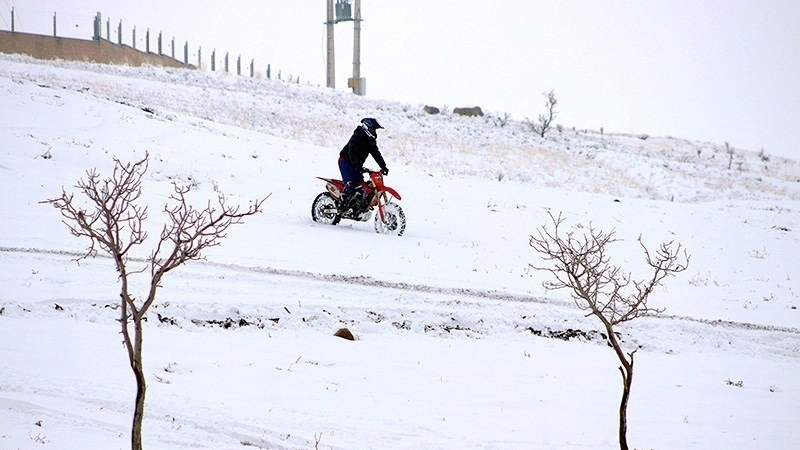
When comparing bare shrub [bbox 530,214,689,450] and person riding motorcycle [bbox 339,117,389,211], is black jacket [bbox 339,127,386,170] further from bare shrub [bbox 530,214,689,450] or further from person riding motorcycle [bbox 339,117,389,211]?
bare shrub [bbox 530,214,689,450]

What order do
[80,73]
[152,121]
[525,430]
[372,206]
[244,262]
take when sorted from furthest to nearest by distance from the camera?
[80,73] < [152,121] < [372,206] < [244,262] < [525,430]

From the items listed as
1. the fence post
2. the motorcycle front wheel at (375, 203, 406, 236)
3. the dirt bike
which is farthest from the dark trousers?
the fence post

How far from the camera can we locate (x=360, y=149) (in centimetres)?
1636

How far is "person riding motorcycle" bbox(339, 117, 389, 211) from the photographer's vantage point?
16.2 meters

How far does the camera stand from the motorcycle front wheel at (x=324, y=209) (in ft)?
56.8

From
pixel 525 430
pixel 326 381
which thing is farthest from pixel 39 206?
pixel 525 430

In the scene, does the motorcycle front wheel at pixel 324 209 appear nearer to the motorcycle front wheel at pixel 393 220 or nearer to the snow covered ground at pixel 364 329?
the snow covered ground at pixel 364 329

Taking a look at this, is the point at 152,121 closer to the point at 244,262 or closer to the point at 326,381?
the point at 244,262

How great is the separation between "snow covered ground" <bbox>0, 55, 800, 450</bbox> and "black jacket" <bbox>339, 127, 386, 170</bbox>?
148 centimetres

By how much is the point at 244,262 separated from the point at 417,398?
575 cm

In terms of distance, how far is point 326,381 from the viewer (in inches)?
311

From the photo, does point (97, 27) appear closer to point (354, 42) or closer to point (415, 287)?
point (354, 42)

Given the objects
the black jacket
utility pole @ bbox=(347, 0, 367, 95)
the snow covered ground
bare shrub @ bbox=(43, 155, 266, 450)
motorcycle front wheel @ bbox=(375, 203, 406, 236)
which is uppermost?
utility pole @ bbox=(347, 0, 367, 95)

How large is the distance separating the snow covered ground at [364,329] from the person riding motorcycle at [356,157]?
30.4 inches
